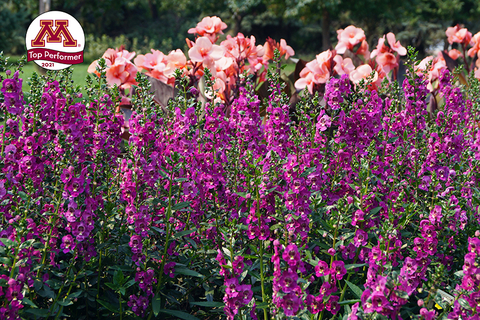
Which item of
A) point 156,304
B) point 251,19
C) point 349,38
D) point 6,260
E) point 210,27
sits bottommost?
point 251,19

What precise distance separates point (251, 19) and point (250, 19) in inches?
3.5

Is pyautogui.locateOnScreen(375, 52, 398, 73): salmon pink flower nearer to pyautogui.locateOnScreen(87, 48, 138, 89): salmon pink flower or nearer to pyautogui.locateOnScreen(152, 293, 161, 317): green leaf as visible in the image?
pyautogui.locateOnScreen(87, 48, 138, 89): salmon pink flower

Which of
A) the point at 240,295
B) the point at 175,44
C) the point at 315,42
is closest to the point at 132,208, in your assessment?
the point at 240,295

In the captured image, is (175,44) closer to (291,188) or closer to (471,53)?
(471,53)

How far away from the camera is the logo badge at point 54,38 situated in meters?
4.18

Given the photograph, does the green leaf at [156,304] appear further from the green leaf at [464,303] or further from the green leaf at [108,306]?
the green leaf at [464,303]

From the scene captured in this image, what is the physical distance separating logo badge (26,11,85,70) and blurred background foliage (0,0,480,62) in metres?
24.4

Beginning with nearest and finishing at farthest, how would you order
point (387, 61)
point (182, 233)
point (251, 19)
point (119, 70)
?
point (182, 233) < point (119, 70) < point (387, 61) < point (251, 19)

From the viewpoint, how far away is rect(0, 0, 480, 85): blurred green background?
29438 mm

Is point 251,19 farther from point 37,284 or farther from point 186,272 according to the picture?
point 37,284

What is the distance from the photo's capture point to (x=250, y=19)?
3975cm

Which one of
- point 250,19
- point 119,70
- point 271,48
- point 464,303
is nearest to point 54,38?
point 119,70

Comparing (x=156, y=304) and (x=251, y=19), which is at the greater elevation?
(x=156, y=304)

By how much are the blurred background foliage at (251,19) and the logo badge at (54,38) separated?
80.1ft
